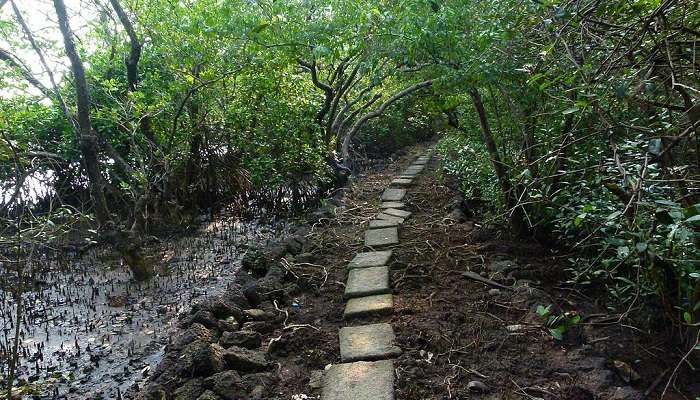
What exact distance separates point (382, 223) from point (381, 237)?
0.51 metres

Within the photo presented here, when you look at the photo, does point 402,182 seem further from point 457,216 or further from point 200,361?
point 200,361

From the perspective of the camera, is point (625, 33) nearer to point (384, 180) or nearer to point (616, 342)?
point (616, 342)

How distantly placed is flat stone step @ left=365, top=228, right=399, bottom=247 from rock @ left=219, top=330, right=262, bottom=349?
1.81 meters

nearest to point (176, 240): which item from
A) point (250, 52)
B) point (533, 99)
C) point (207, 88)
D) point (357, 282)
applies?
point (207, 88)

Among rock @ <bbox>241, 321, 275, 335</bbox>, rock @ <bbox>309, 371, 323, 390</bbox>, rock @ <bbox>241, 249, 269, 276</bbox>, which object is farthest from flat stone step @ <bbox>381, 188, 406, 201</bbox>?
rock @ <bbox>309, 371, 323, 390</bbox>

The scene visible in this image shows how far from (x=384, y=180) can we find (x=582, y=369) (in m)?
5.97

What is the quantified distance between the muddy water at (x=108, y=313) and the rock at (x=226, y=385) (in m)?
0.78

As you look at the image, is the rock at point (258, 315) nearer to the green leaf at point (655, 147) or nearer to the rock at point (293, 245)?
the rock at point (293, 245)

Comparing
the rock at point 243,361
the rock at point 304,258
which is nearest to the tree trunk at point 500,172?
the rock at point 304,258

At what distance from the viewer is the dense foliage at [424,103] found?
219 cm

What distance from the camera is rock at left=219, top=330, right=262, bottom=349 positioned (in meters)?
2.91

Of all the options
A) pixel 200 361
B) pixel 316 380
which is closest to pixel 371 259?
pixel 316 380

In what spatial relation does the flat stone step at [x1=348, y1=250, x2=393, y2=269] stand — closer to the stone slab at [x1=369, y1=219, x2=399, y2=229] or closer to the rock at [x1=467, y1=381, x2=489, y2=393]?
the stone slab at [x1=369, y1=219, x2=399, y2=229]

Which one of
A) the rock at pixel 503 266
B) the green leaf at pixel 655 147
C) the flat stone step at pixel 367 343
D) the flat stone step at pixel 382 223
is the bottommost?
the flat stone step at pixel 367 343
